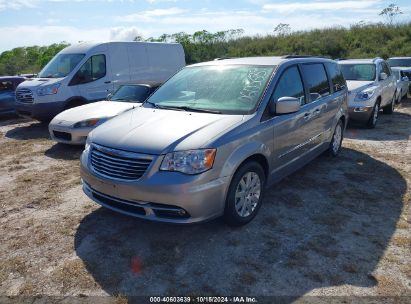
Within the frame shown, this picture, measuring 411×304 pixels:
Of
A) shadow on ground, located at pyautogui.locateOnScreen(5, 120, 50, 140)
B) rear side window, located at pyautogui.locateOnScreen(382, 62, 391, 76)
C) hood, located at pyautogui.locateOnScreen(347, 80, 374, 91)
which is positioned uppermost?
rear side window, located at pyautogui.locateOnScreen(382, 62, 391, 76)

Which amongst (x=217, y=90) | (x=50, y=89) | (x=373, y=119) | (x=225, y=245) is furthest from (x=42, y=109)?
(x=373, y=119)

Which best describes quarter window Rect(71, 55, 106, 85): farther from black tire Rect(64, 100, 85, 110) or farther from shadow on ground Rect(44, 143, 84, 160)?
shadow on ground Rect(44, 143, 84, 160)

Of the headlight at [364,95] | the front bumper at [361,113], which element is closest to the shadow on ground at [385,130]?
the front bumper at [361,113]

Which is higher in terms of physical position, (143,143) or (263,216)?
(143,143)

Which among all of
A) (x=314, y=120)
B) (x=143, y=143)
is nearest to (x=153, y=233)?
(x=143, y=143)

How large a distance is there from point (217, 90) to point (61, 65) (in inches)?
281

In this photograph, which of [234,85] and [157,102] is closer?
[234,85]

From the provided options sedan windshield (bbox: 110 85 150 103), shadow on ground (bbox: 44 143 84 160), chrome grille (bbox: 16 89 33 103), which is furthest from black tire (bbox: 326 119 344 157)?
chrome grille (bbox: 16 89 33 103)

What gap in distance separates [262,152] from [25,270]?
2662mm

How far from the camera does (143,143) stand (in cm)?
363

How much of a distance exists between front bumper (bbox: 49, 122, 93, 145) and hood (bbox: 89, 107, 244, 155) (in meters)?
3.16

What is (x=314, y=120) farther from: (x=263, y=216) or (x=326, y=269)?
(x=326, y=269)

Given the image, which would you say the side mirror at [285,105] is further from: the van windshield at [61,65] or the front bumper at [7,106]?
the front bumper at [7,106]

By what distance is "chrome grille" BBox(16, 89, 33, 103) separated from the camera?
9628 mm
